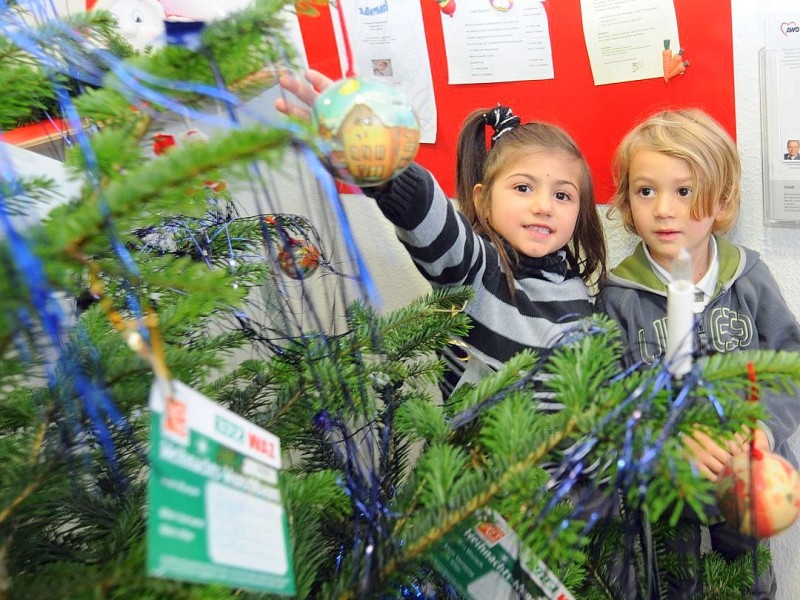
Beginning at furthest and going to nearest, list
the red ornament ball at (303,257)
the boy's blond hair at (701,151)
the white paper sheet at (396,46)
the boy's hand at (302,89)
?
the white paper sheet at (396,46) < the boy's blond hair at (701,151) < the red ornament ball at (303,257) < the boy's hand at (302,89)

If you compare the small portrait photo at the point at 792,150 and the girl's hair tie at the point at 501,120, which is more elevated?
the girl's hair tie at the point at 501,120

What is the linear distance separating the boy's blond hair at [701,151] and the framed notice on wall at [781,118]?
5 cm

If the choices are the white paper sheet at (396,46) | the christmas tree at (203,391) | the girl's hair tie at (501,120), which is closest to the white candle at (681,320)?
the christmas tree at (203,391)

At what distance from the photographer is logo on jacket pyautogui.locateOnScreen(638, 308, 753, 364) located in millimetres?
875

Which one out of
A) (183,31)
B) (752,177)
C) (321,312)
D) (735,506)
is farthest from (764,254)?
(183,31)

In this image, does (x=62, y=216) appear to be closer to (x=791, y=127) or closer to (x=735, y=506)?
(x=735, y=506)

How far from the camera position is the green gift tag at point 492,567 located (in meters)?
0.46

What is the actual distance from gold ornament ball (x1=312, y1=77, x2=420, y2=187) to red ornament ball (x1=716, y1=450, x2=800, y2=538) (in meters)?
0.37

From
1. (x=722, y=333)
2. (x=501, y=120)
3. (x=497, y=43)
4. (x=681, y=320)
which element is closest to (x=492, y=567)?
(x=681, y=320)

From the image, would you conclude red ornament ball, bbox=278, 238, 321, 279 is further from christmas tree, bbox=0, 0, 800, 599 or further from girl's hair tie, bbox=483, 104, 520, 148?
girl's hair tie, bbox=483, 104, 520, 148

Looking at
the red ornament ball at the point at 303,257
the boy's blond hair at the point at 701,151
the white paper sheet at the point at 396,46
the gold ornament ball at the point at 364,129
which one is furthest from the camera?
the white paper sheet at the point at 396,46

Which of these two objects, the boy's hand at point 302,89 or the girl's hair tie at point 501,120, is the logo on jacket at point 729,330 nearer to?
the girl's hair tie at point 501,120

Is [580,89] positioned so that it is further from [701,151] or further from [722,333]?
[722,333]

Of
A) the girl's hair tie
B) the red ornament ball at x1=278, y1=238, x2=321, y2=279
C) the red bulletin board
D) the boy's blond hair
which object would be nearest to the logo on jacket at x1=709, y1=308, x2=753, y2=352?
the boy's blond hair
